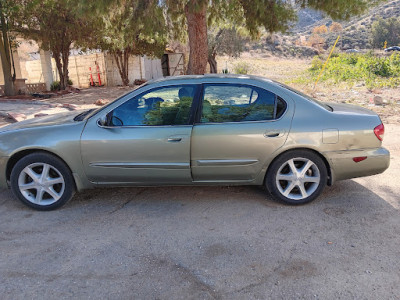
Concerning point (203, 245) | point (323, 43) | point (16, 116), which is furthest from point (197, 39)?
point (323, 43)

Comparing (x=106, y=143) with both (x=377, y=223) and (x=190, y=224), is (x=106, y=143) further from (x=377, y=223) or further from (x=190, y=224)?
(x=377, y=223)

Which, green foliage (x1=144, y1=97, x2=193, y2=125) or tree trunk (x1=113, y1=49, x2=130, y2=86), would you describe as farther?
tree trunk (x1=113, y1=49, x2=130, y2=86)

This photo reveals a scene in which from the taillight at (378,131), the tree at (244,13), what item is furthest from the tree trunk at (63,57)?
the taillight at (378,131)

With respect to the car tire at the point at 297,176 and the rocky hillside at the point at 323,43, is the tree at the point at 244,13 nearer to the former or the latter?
the car tire at the point at 297,176

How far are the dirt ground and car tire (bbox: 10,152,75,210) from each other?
0.15 m

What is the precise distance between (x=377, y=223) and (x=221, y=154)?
1794 mm

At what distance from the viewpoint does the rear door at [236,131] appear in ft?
12.8

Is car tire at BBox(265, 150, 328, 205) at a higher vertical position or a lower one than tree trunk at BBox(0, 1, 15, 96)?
lower

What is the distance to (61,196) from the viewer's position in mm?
4059

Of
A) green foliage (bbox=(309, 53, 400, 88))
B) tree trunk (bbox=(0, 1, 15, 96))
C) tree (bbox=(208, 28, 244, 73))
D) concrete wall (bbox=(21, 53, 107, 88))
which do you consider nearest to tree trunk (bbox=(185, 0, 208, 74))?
green foliage (bbox=(309, 53, 400, 88))

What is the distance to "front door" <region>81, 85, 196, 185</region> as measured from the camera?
12.9 feet

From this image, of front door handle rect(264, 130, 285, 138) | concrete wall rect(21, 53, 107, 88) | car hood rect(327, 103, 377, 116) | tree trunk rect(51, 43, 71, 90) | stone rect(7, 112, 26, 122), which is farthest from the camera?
concrete wall rect(21, 53, 107, 88)

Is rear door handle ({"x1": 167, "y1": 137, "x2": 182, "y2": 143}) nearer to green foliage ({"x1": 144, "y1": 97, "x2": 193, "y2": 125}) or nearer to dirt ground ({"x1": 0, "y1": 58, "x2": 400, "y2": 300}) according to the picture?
green foliage ({"x1": 144, "y1": 97, "x2": 193, "y2": 125})

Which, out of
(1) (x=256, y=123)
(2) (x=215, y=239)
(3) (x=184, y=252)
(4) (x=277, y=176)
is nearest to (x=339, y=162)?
(4) (x=277, y=176)
